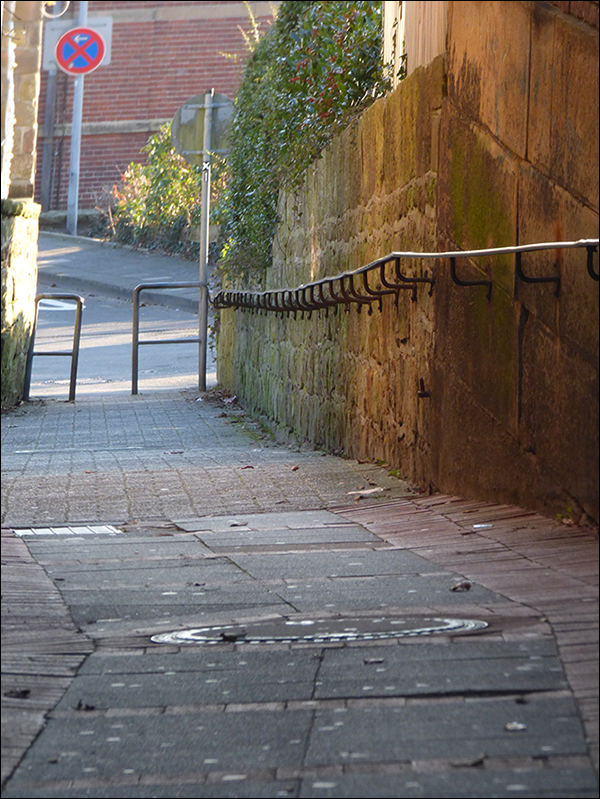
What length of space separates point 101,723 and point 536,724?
3.03ft

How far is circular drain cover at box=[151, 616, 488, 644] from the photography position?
2975 millimetres

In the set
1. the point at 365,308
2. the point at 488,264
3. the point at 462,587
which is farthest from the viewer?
the point at 365,308

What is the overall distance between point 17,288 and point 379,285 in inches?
203

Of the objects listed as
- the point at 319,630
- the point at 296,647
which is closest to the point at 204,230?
the point at 319,630

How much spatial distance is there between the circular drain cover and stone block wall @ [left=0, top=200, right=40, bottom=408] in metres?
6.64

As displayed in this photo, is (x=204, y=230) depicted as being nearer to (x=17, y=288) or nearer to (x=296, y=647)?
(x=17, y=288)

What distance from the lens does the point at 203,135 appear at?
462 inches

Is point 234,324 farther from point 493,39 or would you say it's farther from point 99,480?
point 493,39

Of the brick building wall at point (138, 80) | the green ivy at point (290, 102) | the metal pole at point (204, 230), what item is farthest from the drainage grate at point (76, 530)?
the brick building wall at point (138, 80)

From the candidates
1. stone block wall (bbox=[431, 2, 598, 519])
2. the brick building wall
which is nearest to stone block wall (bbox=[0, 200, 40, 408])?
stone block wall (bbox=[431, 2, 598, 519])

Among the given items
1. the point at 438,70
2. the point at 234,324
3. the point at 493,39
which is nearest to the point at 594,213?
the point at 493,39

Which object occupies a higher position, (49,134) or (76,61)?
(49,134)

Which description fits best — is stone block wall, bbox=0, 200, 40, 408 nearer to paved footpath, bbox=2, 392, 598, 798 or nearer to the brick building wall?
paved footpath, bbox=2, 392, 598, 798

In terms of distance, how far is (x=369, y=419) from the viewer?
240 inches
